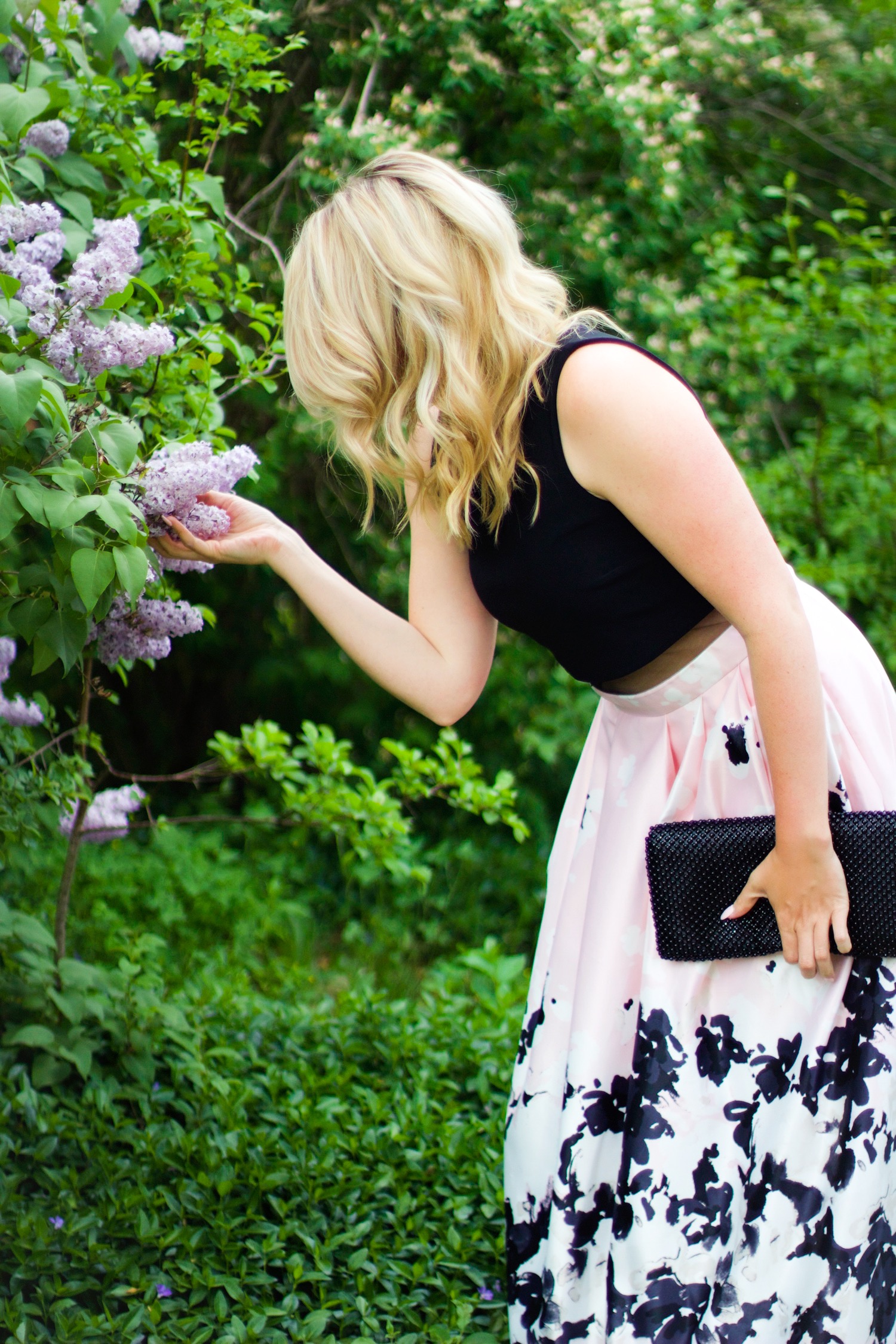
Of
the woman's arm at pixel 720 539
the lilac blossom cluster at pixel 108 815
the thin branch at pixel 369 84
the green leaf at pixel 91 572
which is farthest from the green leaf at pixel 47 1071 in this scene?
the thin branch at pixel 369 84

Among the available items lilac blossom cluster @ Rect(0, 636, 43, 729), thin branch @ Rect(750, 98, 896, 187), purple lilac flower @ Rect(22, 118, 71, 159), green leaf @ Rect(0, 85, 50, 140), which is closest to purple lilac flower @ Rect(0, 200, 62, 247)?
green leaf @ Rect(0, 85, 50, 140)

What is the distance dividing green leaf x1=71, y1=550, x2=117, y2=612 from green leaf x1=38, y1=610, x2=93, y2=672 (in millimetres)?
163

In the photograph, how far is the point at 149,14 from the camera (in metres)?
2.74

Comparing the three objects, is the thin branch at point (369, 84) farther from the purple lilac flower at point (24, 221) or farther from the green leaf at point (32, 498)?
the green leaf at point (32, 498)

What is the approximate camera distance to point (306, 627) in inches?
184

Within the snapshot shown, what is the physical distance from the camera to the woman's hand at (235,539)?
162cm

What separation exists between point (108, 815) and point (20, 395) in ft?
4.62

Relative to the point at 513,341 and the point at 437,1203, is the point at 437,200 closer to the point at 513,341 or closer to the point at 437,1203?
the point at 513,341

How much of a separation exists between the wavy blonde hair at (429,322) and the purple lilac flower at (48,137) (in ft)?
1.77

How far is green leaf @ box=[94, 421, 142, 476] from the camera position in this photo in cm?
135

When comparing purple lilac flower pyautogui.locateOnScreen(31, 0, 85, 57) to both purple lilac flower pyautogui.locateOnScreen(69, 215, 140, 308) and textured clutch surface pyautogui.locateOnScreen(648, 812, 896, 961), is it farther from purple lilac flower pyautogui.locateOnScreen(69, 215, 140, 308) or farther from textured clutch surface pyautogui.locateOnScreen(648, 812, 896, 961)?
textured clutch surface pyautogui.locateOnScreen(648, 812, 896, 961)

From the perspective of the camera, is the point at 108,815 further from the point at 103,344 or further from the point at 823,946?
the point at 823,946

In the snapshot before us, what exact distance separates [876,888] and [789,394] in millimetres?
2750

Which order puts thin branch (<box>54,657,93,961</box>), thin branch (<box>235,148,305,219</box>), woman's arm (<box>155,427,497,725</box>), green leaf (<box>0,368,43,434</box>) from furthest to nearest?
thin branch (<box>235,148,305,219</box>)
thin branch (<box>54,657,93,961</box>)
woman's arm (<box>155,427,497,725</box>)
green leaf (<box>0,368,43,434</box>)
